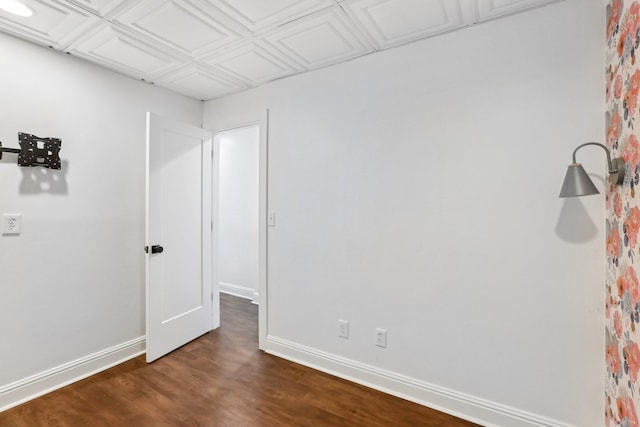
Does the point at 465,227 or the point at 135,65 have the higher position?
the point at 135,65

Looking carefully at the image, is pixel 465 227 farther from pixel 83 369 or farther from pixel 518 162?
pixel 83 369

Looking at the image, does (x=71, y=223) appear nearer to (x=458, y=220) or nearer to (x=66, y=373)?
(x=66, y=373)

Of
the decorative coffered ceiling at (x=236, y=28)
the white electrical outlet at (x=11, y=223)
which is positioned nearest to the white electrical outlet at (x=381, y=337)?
the decorative coffered ceiling at (x=236, y=28)

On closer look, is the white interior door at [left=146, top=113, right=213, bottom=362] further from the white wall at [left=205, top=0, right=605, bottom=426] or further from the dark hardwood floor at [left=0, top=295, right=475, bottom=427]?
the white wall at [left=205, top=0, right=605, bottom=426]

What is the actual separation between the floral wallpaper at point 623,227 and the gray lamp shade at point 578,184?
0.12 metres

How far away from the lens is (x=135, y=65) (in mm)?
2365

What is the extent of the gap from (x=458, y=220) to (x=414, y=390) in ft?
3.89

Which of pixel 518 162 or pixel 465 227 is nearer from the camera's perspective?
pixel 518 162

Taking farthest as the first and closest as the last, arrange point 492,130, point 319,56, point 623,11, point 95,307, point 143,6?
1. point 95,307
2. point 319,56
3. point 492,130
4. point 143,6
5. point 623,11

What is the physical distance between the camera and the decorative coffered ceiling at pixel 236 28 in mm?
1674

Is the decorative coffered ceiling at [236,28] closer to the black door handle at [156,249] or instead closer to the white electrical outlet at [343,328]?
the black door handle at [156,249]

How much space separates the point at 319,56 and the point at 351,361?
7.56 ft

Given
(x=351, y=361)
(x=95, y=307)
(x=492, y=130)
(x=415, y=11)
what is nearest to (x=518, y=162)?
(x=492, y=130)

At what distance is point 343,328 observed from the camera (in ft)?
7.65
